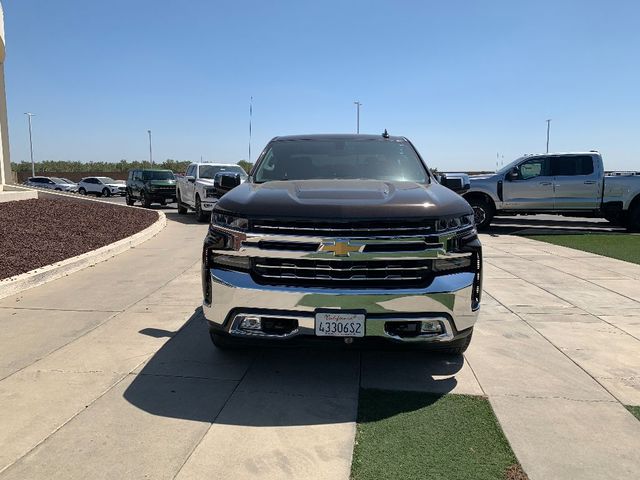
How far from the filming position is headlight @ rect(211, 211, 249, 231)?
3355 mm

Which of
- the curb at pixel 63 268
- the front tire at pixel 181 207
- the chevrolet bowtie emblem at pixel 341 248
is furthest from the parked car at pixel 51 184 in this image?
the chevrolet bowtie emblem at pixel 341 248

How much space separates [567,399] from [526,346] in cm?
104

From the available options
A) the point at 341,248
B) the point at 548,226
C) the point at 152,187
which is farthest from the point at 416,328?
the point at 152,187

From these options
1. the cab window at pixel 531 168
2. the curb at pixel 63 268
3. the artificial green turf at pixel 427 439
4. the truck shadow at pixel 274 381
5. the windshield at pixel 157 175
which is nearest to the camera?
the artificial green turf at pixel 427 439

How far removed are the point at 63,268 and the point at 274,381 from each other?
4.79 meters

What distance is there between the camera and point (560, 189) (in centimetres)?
1355

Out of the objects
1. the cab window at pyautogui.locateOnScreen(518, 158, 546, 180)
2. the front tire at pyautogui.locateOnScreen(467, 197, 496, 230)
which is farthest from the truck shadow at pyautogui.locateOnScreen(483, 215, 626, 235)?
the cab window at pyautogui.locateOnScreen(518, 158, 546, 180)

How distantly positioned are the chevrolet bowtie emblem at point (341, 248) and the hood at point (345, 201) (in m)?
0.18

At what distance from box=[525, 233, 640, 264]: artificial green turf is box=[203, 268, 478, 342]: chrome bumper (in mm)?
7246

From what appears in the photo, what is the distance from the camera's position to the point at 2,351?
13.6ft

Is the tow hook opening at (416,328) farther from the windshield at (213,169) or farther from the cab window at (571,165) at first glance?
the windshield at (213,169)

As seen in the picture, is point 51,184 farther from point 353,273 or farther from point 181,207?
point 353,273

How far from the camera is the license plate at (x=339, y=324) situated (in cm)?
321

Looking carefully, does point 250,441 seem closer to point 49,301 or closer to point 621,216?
point 49,301
